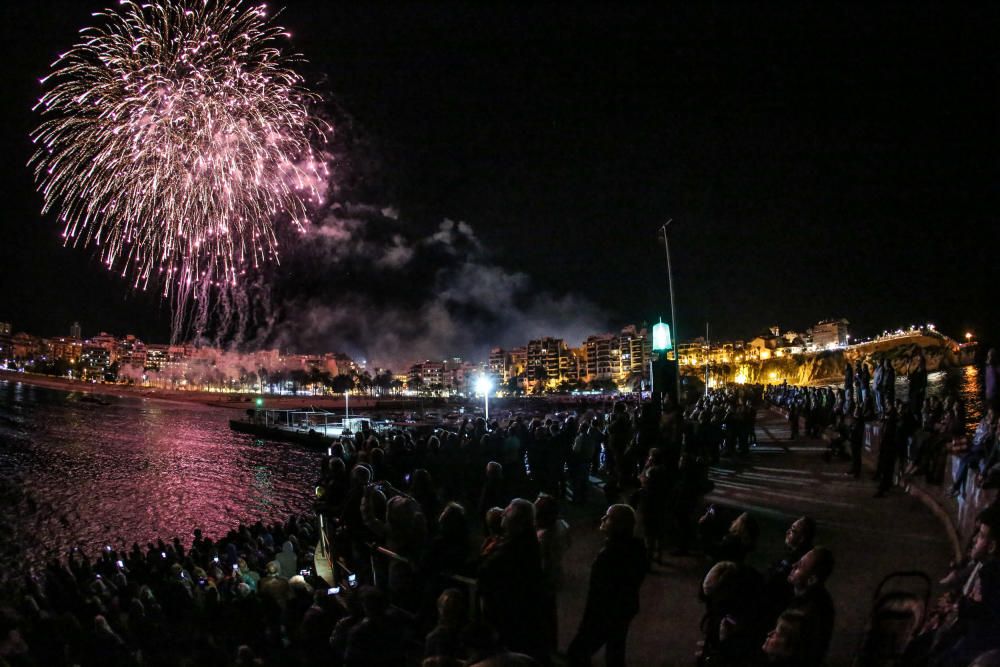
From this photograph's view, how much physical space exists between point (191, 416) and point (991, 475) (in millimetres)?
66462

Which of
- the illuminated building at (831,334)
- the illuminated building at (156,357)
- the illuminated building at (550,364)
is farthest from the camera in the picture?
the illuminated building at (156,357)

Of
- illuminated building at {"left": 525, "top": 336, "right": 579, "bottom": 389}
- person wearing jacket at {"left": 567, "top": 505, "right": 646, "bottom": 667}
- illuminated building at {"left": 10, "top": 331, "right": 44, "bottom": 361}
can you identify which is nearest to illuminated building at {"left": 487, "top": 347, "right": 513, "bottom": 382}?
illuminated building at {"left": 525, "top": 336, "right": 579, "bottom": 389}

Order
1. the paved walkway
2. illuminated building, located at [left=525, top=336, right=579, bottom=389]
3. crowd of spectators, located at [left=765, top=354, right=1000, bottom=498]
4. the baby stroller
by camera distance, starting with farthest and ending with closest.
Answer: illuminated building, located at [left=525, top=336, right=579, bottom=389] → crowd of spectators, located at [left=765, top=354, right=1000, bottom=498] → the paved walkway → the baby stroller

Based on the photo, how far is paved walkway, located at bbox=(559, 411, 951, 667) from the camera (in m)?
4.96

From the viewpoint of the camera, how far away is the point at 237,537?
36.0 ft

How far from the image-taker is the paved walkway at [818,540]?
16.3 ft

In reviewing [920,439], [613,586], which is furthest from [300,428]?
[613,586]

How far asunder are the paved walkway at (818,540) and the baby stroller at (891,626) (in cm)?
181

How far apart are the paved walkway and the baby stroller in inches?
71.4

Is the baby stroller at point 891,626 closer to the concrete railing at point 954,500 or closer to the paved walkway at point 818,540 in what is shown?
the paved walkway at point 818,540

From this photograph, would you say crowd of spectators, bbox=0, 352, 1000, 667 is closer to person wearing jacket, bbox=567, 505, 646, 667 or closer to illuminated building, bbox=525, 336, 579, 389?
person wearing jacket, bbox=567, 505, 646, 667

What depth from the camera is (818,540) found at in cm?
705

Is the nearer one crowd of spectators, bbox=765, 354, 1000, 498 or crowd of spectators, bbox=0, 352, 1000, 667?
crowd of spectators, bbox=0, 352, 1000, 667

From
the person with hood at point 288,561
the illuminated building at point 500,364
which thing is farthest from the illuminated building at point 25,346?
the person with hood at point 288,561
